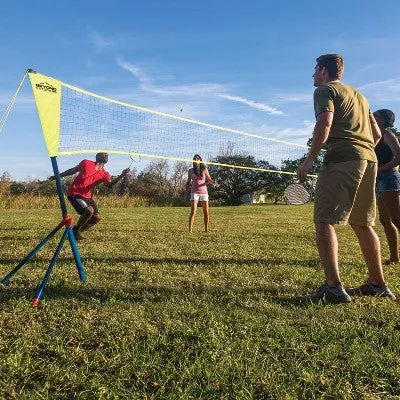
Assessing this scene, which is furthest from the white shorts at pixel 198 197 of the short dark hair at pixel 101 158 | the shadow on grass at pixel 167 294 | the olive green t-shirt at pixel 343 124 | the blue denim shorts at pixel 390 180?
the olive green t-shirt at pixel 343 124

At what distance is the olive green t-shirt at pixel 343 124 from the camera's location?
4.13 meters

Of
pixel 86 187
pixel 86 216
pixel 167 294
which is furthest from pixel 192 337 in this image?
pixel 86 187

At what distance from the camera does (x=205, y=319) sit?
11.6ft

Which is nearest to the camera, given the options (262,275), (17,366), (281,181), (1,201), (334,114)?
(17,366)

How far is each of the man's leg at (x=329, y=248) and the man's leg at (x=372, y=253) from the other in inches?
18.0

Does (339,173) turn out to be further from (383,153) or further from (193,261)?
(193,261)

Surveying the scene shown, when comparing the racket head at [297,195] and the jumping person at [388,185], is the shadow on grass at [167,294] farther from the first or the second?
the racket head at [297,195]

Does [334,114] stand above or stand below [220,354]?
above

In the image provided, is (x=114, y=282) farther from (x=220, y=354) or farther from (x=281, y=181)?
(x=281, y=181)

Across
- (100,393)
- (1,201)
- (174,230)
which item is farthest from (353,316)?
(1,201)

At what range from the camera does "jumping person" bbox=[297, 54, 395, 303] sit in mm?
4082

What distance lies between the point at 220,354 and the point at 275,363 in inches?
13.9

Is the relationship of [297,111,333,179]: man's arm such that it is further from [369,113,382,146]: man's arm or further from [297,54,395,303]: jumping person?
[369,113,382,146]: man's arm

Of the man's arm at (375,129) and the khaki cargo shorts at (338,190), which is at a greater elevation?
the man's arm at (375,129)
